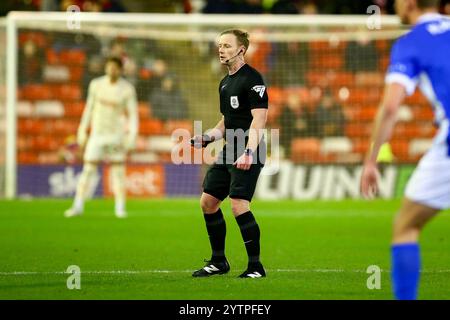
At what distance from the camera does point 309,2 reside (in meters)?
27.1

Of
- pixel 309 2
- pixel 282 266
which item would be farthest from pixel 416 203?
pixel 309 2

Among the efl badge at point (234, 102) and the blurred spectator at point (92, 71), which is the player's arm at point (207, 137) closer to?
the efl badge at point (234, 102)

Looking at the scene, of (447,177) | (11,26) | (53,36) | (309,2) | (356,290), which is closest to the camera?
(447,177)

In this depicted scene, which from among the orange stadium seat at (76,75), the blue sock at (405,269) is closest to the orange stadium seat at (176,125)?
the orange stadium seat at (76,75)

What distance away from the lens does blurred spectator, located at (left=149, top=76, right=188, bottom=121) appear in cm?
2358

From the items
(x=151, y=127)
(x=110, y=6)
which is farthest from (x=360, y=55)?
(x=110, y=6)

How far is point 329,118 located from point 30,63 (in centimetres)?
697

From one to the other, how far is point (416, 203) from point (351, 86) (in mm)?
18065

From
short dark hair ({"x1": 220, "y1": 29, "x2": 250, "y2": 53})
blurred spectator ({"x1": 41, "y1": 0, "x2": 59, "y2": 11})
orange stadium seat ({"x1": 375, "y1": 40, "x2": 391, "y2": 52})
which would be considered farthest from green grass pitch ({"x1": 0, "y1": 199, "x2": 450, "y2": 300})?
blurred spectator ({"x1": 41, "y1": 0, "x2": 59, "y2": 11})

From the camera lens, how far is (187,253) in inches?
439

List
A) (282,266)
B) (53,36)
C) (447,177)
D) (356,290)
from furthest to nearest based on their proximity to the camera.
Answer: (53,36)
(282,266)
(356,290)
(447,177)

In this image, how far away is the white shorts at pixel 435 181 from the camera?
6141 mm

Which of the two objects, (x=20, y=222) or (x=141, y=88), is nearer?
(x=20, y=222)

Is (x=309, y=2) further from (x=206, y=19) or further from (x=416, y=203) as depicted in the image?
(x=416, y=203)
